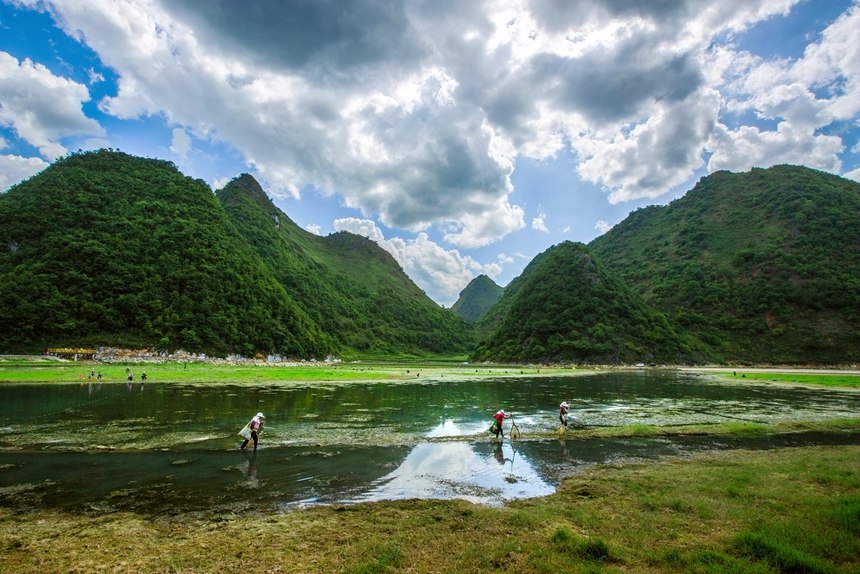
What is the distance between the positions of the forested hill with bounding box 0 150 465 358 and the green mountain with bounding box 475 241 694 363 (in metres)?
81.1

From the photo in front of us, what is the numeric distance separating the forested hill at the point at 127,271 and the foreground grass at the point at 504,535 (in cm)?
10987

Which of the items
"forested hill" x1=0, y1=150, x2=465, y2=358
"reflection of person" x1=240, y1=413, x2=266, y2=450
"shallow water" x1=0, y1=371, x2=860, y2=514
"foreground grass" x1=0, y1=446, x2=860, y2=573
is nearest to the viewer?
"foreground grass" x1=0, y1=446, x2=860, y2=573

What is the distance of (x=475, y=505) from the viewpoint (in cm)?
1394

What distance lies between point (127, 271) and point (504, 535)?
5435 inches

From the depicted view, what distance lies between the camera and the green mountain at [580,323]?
14738 centimetres

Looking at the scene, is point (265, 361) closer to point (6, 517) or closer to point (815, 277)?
point (6, 517)

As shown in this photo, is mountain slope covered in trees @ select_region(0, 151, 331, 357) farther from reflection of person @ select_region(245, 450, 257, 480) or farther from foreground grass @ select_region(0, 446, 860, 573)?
foreground grass @ select_region(0, 446, 860, 573)

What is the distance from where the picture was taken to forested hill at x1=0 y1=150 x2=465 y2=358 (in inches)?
3905

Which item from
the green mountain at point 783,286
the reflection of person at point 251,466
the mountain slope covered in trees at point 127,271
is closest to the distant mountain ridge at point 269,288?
the mountain slope covered in trees at point 127,271

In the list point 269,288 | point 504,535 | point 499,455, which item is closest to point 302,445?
point 499,455

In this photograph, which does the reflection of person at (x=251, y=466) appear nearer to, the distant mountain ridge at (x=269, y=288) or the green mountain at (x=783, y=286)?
the distant mountain ridge at (x=269, y=288)

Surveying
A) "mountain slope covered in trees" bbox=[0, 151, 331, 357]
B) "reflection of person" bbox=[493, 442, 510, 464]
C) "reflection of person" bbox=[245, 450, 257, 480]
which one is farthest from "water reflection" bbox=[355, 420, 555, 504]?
"mountain slope covered in trees" bbox=[0, 151, 331, 357]

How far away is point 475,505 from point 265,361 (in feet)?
403

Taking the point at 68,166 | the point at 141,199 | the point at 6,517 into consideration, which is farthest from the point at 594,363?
the point at 68,166
